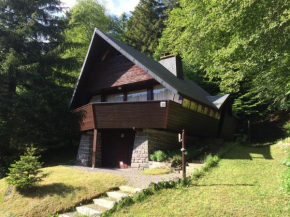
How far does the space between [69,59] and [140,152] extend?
29.6ft

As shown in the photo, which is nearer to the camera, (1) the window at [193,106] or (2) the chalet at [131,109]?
(2) the chalet at [131,109]

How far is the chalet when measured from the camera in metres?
10.6

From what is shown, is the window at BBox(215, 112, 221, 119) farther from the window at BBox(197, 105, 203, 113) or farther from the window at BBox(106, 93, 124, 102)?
the window at BBox(106, 93, 124, 102)

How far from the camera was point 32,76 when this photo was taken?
13.8 meters

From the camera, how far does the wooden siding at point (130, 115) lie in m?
10.3

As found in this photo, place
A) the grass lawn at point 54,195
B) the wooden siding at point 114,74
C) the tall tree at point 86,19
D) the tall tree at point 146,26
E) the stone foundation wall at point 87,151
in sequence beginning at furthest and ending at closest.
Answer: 1. the tall tree at point 146,26
2. the tall tree at point 86,19
3. the stone foundation wall at point 87,151
4. the wooden siding at point 114,74
5. the grass lawn at point 54,195

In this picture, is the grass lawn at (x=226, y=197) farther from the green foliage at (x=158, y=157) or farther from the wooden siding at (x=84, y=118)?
the wooden siding at (x=84, y=118)

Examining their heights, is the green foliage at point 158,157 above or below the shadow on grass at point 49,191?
above

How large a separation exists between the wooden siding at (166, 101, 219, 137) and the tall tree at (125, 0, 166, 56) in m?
15.2

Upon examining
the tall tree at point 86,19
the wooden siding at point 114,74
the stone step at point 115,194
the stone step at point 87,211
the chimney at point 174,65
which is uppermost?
the tall tree at point 86,19

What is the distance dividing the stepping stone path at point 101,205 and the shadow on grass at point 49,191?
863 mm

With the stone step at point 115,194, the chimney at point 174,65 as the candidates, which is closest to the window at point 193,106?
the chimney at point 174,65

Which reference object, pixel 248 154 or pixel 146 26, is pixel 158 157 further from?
pixel 146 26

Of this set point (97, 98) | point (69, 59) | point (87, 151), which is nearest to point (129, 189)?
point (87, 151)
